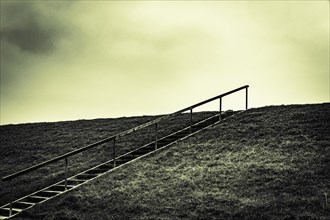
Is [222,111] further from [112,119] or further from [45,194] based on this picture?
[45,194]

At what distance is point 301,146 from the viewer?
1370 cm

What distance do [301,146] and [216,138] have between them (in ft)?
11.2

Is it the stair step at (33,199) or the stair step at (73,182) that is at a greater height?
the stair step at (73,182)

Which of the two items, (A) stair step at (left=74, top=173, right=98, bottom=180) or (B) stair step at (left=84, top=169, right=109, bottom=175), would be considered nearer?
(A) stair step at (left=74, top=173, right=98, bottom=180)

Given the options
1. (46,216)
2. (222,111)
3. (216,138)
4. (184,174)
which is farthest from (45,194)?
(222,111)

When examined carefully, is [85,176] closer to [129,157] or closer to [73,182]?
[73,182]

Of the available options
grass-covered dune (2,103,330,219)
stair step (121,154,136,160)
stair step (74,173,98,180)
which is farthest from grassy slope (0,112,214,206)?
grass-covered dune (2,103,330,219)

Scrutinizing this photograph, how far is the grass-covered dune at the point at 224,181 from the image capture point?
400 inches

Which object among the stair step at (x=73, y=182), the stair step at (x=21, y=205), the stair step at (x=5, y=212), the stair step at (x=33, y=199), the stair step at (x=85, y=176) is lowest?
the stair step at (x=5, y=212)

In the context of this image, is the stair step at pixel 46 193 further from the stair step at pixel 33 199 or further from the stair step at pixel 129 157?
the stair step at pixel 129 157

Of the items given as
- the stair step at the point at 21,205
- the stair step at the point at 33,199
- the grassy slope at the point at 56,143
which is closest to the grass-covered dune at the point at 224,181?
the stair step at the point at 21,205

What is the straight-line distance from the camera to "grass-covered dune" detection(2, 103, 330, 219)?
10.2 metres

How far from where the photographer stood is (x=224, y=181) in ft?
39.1

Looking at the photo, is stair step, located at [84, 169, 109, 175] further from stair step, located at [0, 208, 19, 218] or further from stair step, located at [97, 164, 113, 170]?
stair step, located at [0, 208, 19, 218]
